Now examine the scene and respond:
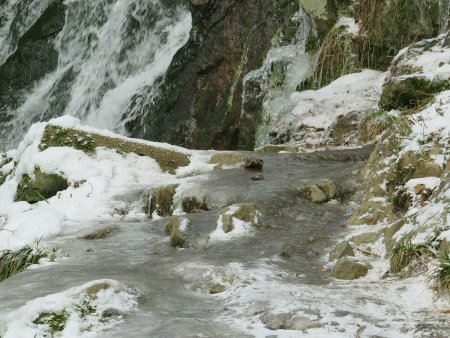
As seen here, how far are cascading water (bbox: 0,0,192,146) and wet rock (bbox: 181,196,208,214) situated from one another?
7.13 m

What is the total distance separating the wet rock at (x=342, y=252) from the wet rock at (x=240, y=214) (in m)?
1.08

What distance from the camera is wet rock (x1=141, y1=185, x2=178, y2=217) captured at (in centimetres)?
684

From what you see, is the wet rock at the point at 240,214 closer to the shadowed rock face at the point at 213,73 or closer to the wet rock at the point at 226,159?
the wet rock at the point at 226,159

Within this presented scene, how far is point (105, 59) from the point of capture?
1484 centimetres

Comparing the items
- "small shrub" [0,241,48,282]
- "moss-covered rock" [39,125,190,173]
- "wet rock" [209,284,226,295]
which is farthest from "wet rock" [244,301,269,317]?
"moss-covered rock" [39,125,190,173]

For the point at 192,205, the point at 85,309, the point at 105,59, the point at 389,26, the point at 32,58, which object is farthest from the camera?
the point at 32,58

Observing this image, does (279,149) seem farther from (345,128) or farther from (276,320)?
(276,320)

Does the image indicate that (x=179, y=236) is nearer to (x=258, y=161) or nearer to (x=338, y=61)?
(x=258, y=161)

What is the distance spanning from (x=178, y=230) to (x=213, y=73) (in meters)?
7.78

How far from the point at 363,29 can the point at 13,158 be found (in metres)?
5.96

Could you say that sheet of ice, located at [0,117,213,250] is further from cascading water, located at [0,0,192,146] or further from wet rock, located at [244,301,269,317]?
cascading water, located at [0,0,192,146]

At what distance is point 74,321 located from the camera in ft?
11.8

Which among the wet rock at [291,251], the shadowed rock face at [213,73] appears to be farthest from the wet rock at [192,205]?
the shadowed rock face at [213,73]

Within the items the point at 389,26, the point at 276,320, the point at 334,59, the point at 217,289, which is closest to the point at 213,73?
the point at 334,59
